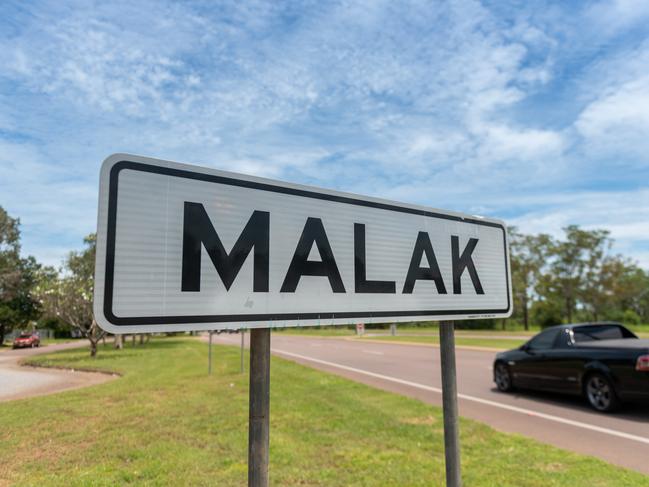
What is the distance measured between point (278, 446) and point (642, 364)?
5.75 metres

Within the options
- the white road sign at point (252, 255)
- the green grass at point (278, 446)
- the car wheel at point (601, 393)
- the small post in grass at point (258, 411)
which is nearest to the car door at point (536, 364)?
the car wheel at point (601, 393)

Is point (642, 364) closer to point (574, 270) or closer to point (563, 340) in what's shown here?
point (563, 340)

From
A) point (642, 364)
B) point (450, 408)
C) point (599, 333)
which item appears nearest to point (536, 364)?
point (599, 333)

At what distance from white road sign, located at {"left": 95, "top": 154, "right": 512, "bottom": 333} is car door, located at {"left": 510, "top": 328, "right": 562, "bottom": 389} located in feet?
26.2

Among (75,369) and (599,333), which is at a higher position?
(599,333)

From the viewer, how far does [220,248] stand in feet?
4.63

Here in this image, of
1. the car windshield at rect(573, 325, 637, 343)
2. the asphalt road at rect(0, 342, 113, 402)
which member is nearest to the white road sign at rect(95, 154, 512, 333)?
the car windshield at rect(573, 325, 637, 343)

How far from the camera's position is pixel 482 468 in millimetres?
4410

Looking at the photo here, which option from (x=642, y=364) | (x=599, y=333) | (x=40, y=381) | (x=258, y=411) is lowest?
(x=40, y=381)

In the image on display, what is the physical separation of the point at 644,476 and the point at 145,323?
5.05m

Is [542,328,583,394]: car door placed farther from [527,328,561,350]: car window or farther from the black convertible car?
[527,328,561,350]: car window

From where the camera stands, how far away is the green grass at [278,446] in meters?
4.23

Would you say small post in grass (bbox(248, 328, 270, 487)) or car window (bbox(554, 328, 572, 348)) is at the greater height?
small post in grass (bbox(248, 328, 270, 487))

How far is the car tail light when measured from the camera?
6.84 m
